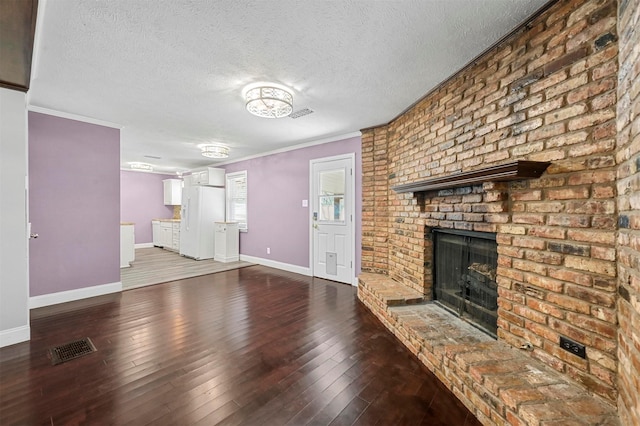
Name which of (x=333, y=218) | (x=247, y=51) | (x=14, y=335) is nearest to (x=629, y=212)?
(x=247, y=51)

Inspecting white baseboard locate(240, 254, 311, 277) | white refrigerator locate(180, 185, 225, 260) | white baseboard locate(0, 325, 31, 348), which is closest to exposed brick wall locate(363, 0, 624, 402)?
white baseboard locate(240, 254, 311, 277)

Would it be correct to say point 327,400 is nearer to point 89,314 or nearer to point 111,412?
point 111,412

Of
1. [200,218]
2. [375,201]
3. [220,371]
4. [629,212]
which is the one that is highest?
[375,201]

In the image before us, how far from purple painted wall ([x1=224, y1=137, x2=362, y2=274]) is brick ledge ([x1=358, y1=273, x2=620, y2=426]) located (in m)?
1.98

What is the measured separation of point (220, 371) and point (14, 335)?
2029 millimetres

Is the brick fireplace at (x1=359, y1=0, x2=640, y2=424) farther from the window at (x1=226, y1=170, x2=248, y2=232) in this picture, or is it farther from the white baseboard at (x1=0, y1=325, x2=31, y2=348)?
the window at (x1=226, y1=170, x2=248, y2=232)

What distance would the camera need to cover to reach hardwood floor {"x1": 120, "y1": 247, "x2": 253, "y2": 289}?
449 cm

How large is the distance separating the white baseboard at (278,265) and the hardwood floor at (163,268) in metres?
0.16

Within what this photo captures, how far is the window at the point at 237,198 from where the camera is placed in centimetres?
626

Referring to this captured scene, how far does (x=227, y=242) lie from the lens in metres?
6.02

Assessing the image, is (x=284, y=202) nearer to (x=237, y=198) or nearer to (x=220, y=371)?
(x=237, y=198)

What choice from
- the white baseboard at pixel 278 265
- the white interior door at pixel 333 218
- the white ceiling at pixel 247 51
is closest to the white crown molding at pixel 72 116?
the white ceiling at pixel 247 51

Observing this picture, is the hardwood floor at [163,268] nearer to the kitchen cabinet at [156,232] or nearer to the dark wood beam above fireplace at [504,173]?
the kitchen cabinet at [156,232]

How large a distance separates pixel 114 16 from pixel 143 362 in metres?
2.47
